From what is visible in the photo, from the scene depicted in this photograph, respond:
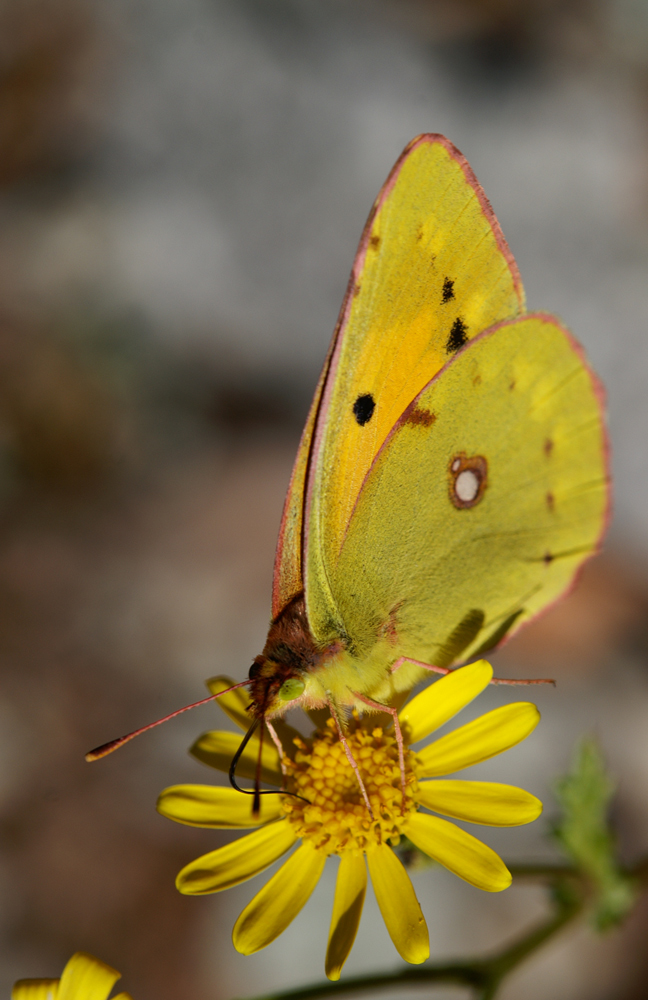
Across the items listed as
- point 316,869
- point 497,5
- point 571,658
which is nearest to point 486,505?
point 316,869

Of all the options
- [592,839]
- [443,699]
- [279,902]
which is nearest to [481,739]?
[443,699]

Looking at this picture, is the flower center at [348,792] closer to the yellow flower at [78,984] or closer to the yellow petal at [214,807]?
the yellow petal at [214,807]

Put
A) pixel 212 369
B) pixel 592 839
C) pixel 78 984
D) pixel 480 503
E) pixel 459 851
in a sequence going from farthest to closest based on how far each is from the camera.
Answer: pixel 212 369 → pixel 592 839 → pixel 480 503 → pixel 459 851 → pixel 78 984

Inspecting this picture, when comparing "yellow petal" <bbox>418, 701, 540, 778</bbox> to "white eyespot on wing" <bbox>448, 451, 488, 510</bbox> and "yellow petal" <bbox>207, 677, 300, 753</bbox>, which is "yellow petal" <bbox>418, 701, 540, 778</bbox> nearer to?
"yellow petal" <bbox>207, 677, 300, 753</bbox>

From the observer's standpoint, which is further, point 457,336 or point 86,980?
point 457,336

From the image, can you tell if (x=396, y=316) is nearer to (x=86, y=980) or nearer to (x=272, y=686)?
(x=272, y=686)

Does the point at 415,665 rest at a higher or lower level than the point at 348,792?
higher

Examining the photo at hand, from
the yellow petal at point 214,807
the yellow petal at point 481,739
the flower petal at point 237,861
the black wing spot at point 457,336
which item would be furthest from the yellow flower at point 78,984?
the black wing spot at point 457,336
